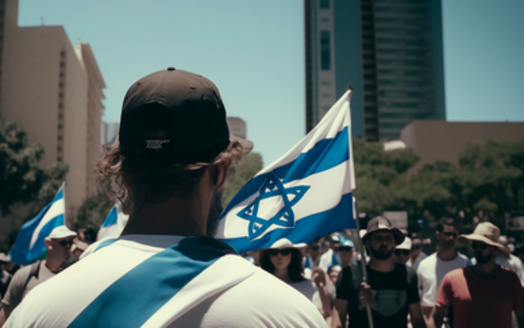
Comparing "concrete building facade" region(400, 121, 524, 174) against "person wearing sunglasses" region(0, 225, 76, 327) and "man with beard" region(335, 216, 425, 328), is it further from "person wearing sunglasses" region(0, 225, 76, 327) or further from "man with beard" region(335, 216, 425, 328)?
"man with beard" region(335, 216, 425, 328)

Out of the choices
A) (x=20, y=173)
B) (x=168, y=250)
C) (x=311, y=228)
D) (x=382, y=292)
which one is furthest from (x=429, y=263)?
(x=20, y=173)

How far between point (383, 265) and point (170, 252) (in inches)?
177

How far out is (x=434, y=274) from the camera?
7.71 metres

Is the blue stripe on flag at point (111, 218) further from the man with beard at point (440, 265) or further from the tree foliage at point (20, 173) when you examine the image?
the tree foliage at point (20, 173)

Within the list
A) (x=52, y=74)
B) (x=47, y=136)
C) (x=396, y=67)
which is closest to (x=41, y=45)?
(x=52, y=74)

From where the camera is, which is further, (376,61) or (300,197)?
(376,61)

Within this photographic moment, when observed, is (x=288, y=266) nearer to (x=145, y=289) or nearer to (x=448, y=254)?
(x=448, y=254)

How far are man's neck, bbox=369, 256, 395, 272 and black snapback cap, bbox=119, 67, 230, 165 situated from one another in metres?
4.39

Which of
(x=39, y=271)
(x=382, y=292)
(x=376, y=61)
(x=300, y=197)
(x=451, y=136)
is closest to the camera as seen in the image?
(x=300, y=197)

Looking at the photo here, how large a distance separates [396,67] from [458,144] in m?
83.0

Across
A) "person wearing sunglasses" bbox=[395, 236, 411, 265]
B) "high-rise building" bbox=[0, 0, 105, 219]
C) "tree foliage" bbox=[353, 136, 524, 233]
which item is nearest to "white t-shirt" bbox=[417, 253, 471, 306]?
"person wearing sunglasses" bbox=[395, 236, 411, 265]

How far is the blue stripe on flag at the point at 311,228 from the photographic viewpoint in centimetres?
469

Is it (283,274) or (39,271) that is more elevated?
(39,271)

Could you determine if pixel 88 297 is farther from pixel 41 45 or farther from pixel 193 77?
pixel 41 45
